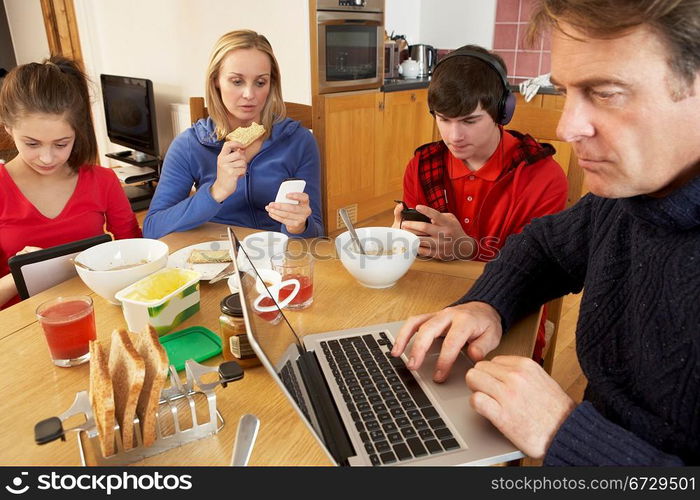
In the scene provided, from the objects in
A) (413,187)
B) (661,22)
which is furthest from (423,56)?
(661,22)

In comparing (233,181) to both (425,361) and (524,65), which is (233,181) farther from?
(524,65)

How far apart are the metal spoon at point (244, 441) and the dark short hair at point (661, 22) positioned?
0.65 metres

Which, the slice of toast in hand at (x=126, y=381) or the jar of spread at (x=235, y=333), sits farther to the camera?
the jar of spread at (x=235, y=333)

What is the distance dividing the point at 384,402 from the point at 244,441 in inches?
8.3

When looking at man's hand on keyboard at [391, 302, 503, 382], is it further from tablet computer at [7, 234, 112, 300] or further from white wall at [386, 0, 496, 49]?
white wall at [386, 0, 496, 49]

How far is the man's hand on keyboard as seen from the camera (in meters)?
0.85

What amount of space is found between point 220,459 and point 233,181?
106 centimetres

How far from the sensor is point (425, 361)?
896 millimetres

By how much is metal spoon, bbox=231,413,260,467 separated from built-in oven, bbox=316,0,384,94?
2.91 metres

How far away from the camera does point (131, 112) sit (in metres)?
3.76

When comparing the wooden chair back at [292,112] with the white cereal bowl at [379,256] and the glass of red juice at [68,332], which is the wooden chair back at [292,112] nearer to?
the white cereal bowl at [379,256]

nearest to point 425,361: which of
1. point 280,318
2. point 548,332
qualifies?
point 280,318

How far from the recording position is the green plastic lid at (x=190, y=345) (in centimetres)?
93

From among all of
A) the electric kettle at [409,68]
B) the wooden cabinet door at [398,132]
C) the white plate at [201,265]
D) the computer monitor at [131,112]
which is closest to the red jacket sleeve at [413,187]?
the white plate at [201,265]
